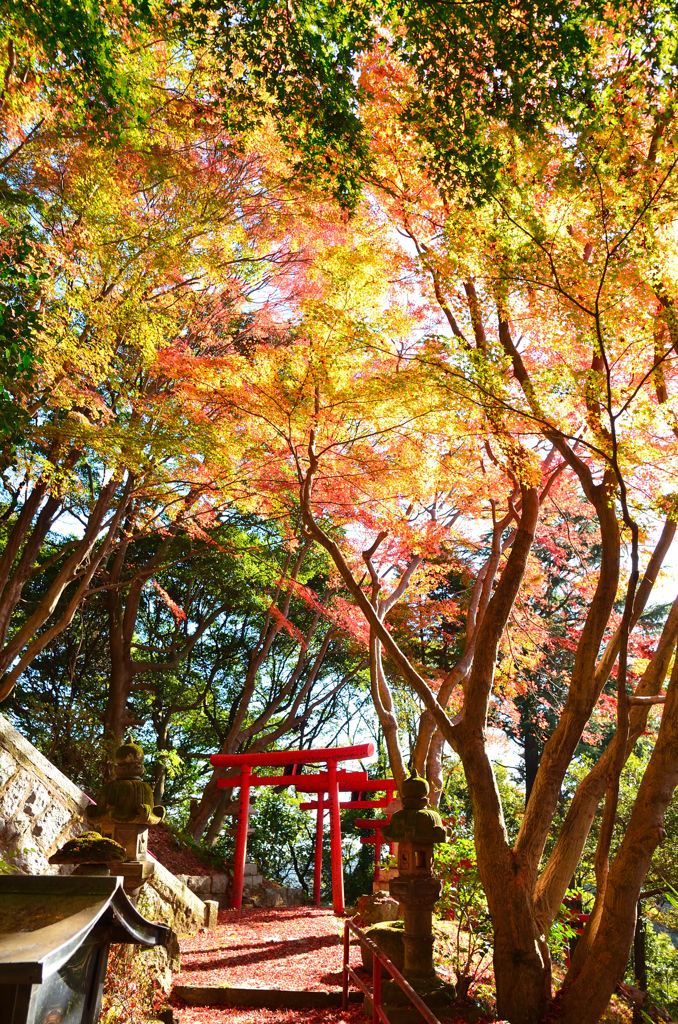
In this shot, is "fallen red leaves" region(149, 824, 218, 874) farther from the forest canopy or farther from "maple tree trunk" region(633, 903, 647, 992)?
"maple tree trunk" region(633, 903, 647, 992)

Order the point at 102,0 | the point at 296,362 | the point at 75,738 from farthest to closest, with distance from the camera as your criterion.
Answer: the point at 75,738 < the point at 296,362 < the point at 102,0

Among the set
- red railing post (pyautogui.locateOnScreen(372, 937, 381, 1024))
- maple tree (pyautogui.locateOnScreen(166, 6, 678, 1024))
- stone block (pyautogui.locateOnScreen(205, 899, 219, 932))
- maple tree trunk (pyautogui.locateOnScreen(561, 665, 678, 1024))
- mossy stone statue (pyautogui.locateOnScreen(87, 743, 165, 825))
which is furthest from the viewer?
stone block (pyautogui.locateOnScreen(205, 899, 219, 932))

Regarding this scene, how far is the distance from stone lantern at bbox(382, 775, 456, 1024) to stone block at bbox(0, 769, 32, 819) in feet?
11.2

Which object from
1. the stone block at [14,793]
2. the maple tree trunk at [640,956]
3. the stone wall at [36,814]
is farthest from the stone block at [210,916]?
the maple tree trunk at [640,956]

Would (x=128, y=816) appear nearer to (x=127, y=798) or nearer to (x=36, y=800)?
(x=127, y=798)

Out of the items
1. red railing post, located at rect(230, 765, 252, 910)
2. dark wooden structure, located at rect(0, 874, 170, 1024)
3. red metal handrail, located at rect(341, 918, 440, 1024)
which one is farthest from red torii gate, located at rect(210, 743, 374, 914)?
dark wooden structure, located at rect(0, 874, 170, 1024)

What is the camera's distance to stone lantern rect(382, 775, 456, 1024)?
5203 millimetres

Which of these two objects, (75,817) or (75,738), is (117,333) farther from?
(75,738)

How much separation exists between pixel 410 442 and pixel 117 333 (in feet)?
11.2

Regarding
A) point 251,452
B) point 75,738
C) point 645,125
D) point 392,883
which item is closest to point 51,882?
point 392,883

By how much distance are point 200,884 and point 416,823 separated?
7243 millimetres

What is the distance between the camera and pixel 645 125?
18.5 feet

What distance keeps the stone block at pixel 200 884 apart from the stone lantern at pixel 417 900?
6.51 metres

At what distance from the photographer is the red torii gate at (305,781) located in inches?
397
